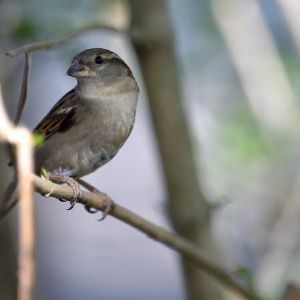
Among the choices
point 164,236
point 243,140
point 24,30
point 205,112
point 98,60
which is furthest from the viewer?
point 205,112

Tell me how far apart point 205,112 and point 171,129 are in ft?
6.91

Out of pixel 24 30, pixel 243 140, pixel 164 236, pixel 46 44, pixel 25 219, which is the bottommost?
pixel 164 236

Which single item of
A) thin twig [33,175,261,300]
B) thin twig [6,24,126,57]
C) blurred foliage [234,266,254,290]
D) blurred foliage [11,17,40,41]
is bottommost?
blurred foliage [234,266,254,290]

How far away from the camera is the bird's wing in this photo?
9.59 ft

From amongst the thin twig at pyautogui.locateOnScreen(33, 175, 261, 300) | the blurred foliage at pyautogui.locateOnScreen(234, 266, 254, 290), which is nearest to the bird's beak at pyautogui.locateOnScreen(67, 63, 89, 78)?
the thin twig at pyautogui.locateOnScreen(33, 175, 261, 300)

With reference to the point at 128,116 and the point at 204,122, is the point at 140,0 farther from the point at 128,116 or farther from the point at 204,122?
the point at 204,122

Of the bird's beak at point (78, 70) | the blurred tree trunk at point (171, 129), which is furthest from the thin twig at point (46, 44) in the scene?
the blurred tree trunk at point (171, 129)

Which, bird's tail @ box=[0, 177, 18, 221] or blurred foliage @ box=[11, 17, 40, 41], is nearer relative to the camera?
bird's tail @ box=[0, 177, 18, 221]

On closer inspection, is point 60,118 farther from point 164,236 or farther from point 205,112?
point 205,112

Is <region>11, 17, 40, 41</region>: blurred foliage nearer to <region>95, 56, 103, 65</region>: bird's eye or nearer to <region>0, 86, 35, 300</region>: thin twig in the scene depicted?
<region>95, 56, 103, 65</region>: bird's eye

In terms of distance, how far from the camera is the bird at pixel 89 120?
9.27 ft

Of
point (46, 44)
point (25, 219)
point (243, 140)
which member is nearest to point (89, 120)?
point (46, 44)

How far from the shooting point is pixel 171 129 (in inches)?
125

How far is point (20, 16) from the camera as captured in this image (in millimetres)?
3797
